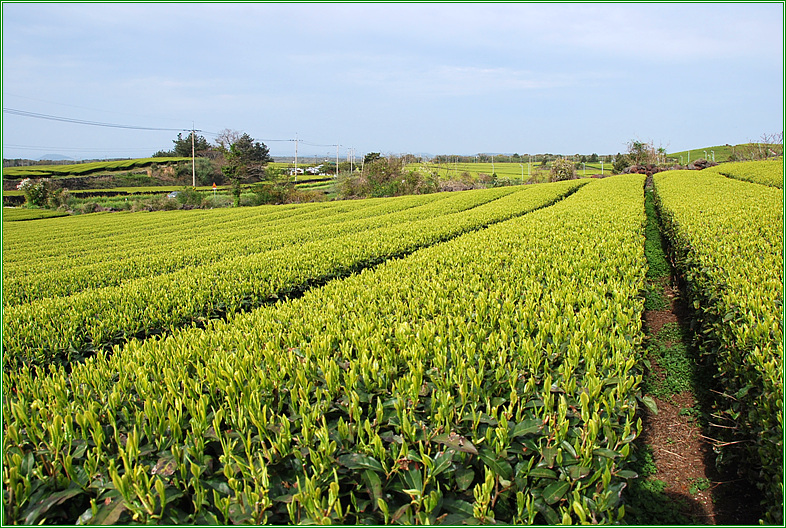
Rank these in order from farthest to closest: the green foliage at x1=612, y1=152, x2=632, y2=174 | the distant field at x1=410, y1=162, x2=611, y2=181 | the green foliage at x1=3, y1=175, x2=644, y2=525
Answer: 1. the distant field at x1=410, y1=162, x2=611, y2=181
2. the green foliage at x1=612, y1=152, x2=632, y2=174
3. the green foliage at x1=3, y1=175, x2=644, y2=525

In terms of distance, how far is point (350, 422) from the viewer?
2.02m

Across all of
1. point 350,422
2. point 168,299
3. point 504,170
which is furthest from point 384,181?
point 350,422

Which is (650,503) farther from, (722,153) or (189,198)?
(722,153)

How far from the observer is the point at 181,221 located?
21.8 metres

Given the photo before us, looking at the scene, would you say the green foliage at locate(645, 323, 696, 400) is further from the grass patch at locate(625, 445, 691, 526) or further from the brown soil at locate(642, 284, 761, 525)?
the grass patch at locate(625, 445, 691, 526)

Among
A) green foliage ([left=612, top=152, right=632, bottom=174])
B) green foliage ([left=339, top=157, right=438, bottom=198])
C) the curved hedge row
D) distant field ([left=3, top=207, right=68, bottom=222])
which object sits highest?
green foliage ([left=612, top=152, right=632, bottom=174])

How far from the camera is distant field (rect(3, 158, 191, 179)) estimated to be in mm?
48000

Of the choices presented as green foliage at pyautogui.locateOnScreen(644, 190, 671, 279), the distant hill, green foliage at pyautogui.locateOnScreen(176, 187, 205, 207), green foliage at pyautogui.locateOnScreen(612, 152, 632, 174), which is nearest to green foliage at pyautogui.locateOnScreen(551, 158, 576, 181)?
green foliage at pyautogui.locateOnScreen(612, 152, 632, 174)

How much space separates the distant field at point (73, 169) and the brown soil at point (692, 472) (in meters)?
57.2

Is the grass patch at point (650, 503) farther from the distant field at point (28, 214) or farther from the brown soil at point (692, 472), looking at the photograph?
the distant field at point (28, 214)

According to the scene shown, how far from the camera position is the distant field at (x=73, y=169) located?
48.0 m

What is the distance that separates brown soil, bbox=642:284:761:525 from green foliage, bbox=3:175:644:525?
0.52 m

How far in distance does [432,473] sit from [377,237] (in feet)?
21.5

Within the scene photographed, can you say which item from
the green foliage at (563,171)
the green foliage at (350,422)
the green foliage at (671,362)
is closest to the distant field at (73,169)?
the green foliage at (563,171)
